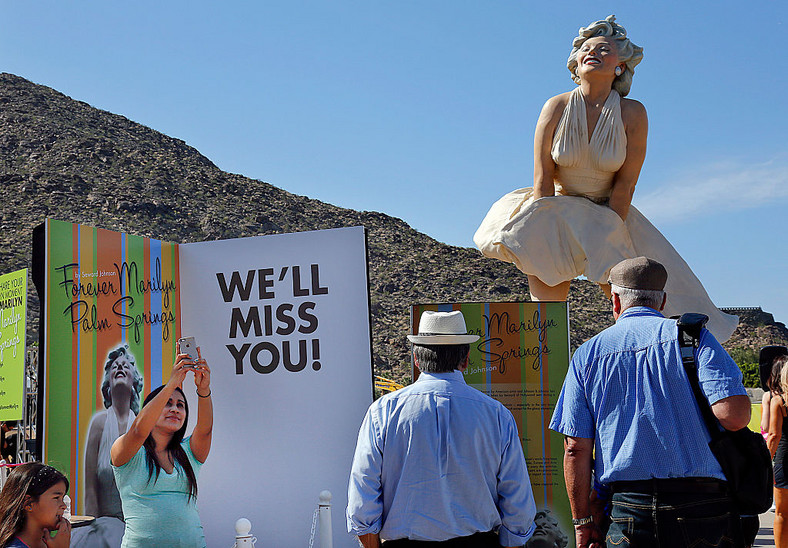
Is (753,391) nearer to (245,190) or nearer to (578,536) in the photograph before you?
(578,536)

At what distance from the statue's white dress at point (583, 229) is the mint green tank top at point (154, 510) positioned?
7.00 feet

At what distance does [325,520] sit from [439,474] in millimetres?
2022

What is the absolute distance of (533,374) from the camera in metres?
4.80

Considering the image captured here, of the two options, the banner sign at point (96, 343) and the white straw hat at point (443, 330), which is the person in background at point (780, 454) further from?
the banner sign at point (96, 343)

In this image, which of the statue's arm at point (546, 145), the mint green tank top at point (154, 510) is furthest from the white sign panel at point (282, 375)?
the mint green tank top at point (154, 510)

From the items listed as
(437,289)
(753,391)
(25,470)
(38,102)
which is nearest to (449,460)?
(25,470)

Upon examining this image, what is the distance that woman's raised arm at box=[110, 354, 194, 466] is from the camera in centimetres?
384

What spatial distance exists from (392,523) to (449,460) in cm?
27

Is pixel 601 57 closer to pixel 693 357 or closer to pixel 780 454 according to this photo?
pixel 780 454

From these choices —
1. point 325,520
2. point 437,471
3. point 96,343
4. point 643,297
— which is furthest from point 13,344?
point 643,297

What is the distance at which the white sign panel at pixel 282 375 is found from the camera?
16.1 ft

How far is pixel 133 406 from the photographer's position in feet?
15.8

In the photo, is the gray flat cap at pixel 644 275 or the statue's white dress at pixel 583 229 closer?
the gray flat cap at pixel 644 275

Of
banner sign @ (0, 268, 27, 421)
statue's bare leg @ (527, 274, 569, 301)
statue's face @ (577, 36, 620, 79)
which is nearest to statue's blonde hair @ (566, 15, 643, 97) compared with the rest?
statue's face @ (577, 36, 620, 79)
